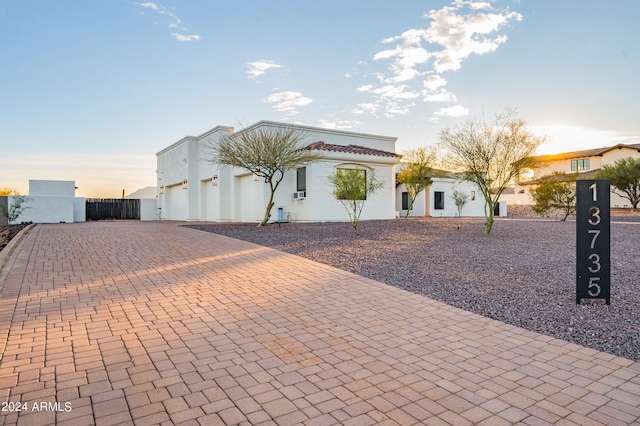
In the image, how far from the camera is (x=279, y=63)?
49.4 ft

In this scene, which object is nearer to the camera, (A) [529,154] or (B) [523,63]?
(B) [523,63]

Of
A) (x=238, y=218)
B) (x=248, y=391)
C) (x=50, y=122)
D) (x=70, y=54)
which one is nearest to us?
(x=248, y=391)

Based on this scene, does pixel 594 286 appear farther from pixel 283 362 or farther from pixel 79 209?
pixel 79 209

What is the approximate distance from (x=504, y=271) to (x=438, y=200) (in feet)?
80.4

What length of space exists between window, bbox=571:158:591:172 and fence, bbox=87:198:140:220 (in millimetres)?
49700

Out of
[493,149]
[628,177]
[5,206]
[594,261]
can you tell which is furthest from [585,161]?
[5,206]

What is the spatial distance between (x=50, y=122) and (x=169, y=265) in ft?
52.0

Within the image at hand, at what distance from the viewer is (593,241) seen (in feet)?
17.7

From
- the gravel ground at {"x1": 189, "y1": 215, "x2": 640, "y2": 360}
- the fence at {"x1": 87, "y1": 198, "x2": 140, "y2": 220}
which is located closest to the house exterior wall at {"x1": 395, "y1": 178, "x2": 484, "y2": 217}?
the gravel ground at {"x1": 189, "y1": 215, "x2": 640, "y2": 360}

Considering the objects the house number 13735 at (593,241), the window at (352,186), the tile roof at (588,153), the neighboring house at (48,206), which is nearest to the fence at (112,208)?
the neighboring house at (48,206)

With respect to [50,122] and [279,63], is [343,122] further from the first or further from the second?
[50,122]

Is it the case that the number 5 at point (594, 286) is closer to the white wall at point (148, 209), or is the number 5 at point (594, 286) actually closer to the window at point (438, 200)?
the window at point (438, 200)

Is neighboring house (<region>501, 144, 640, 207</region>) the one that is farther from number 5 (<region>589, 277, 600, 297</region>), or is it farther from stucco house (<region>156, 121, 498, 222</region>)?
number 5 (<region>589, 277, 600, 297</region>)

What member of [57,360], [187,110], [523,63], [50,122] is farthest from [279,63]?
[57,360]
